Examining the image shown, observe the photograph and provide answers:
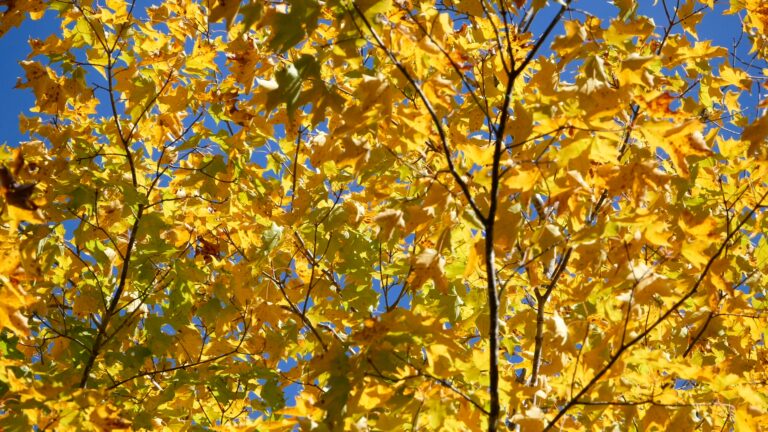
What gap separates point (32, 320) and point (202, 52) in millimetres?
1770

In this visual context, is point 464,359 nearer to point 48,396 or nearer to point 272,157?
point 48,396

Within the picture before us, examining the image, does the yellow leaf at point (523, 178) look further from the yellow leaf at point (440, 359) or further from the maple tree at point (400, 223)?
the yellow leaf at point (440, 359)

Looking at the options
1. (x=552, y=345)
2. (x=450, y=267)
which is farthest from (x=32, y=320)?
(x=552, y=345)

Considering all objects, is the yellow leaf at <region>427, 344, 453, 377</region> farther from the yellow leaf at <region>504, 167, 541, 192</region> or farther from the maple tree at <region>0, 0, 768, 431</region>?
the yellow leaf at <region>504, 167, 541, 192</region>

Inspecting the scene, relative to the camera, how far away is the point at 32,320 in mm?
3400

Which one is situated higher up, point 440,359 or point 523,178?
point 523,178

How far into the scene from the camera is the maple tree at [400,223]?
1854 millimetres

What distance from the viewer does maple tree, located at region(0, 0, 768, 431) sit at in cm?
185

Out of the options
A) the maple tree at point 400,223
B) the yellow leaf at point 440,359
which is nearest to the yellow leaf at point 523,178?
the maple tree at point 400,223

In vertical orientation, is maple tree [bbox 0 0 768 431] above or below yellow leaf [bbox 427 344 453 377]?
above

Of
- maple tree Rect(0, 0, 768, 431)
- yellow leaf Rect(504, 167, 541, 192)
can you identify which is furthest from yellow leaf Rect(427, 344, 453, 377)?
yellow leaf Rect(504, 167, 541, 192)

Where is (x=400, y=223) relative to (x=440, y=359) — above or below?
above

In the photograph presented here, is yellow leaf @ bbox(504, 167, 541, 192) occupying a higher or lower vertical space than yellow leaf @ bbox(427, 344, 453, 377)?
higher

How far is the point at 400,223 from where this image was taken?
2143 mm
